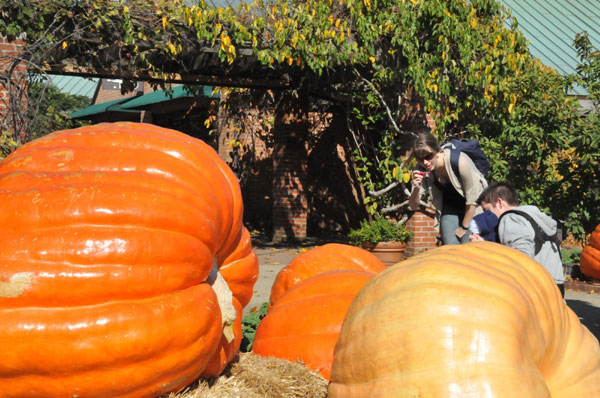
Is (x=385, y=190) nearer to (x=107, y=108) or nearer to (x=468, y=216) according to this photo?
(x=468, y=216)

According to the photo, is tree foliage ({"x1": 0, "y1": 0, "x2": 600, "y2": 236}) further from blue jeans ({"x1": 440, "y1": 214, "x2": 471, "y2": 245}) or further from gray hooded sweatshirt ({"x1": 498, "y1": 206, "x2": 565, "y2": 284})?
gray hooded sweatshirt ({"x1": 498, "y1": 206, "x2": 565, "y2": 284})

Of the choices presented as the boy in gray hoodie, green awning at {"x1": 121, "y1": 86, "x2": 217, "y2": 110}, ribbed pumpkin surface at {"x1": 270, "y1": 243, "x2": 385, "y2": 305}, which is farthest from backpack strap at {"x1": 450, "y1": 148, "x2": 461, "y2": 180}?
green awning at {"x1": 121, "y1": 86, "x2": 217, "y2": 110}

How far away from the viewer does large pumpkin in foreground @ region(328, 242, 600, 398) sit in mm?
1562

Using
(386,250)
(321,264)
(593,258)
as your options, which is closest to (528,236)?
(321,264)

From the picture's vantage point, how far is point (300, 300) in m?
3.02

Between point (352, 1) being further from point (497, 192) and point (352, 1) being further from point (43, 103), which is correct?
point (497, 192)

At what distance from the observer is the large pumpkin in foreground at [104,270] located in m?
1.78

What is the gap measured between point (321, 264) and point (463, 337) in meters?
2.31

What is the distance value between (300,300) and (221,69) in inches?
298

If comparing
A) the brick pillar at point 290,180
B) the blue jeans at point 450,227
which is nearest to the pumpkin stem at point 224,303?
the blue jeans at point 450,227

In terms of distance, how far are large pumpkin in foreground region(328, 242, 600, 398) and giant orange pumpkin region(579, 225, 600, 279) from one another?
6.02 metres

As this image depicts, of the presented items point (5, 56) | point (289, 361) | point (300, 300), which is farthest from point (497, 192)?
point (5, 56)

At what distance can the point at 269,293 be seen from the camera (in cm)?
691

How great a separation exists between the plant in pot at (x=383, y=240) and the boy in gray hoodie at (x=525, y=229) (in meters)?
4.96
